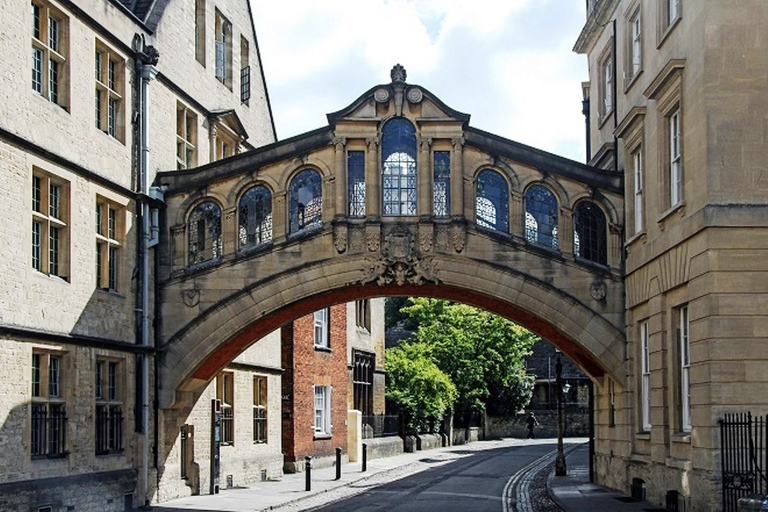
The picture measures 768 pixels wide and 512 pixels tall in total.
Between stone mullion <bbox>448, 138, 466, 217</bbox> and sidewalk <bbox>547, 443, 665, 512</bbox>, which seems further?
stone mullion <bbox>448, 138, 466, 217</bbox>

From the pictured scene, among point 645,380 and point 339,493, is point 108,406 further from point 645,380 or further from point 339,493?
point 645,380

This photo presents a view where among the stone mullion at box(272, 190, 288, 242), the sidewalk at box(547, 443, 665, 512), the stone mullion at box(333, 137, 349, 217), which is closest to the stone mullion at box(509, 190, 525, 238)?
the stone mullion at box(333, 137, 349, 217)

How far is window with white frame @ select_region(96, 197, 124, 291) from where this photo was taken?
24.7 metres

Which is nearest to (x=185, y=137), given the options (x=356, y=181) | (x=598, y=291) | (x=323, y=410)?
(x=356, y=181)

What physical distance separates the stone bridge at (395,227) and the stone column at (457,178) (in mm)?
28

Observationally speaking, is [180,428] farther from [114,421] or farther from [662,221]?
[662,221]

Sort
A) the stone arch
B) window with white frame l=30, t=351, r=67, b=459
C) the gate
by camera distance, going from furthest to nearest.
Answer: the stone arch → window with white frame l=30, t=351, r=67, b=459 → the gate

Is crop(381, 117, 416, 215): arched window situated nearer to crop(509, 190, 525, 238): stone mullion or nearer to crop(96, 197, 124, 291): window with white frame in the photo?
crop(509, 190, 525, 238): stone mullion

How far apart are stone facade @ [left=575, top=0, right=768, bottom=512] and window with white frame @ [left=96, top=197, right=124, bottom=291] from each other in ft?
35.0

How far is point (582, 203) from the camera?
27891mm

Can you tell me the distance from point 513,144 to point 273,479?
12.8 metres

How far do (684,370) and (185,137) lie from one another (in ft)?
43.2

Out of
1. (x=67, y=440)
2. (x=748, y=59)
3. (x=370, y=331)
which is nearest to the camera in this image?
(x=748, y=59)

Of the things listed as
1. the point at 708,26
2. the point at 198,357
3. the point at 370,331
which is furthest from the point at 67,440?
the point at 370,331
